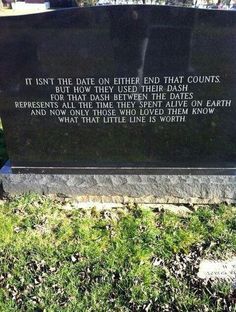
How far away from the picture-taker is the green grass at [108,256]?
2.43m

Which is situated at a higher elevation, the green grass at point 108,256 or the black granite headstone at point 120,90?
the black granite headstone at point 120,90

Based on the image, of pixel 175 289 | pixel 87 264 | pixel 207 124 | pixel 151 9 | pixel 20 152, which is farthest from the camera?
pixel 20 152

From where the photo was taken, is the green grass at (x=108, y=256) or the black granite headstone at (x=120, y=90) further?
the black granite headstone at (x=120, y=90)

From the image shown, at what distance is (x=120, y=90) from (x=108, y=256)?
1.48 m

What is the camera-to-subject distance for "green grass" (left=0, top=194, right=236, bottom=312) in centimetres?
243

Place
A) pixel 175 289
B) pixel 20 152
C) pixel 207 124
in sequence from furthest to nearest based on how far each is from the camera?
pixel 20 152 → pixel 207 124 → pixel 175 289

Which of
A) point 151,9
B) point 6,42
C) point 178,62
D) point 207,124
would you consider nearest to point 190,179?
point 207,124

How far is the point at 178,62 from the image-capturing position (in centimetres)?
313

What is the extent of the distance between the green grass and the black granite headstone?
1.58ft

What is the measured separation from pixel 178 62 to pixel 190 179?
112cm

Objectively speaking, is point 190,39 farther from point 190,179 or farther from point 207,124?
point 190,179

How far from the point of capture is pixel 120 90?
3.29 metres

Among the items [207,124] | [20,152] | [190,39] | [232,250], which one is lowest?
[232,250]

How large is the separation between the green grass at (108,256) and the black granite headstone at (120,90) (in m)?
0.48
